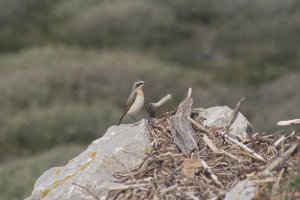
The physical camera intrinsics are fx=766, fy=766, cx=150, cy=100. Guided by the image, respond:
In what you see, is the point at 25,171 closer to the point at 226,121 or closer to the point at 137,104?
the point at 137,104

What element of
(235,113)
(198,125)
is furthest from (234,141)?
(235,113)

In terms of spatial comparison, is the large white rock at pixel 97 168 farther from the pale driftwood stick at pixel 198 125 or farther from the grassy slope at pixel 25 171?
the grassy slope at pixel 25 171

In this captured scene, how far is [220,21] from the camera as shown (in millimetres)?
73375

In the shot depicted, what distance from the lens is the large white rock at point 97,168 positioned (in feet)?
36.1

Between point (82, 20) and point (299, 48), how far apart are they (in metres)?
23.1

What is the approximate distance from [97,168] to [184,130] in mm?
1418

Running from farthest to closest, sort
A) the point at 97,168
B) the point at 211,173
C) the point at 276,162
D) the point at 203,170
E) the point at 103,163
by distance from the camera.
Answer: the point at 103,163, the point at 97,168, the point at 203,170, the point at 211,173, the point at 276,162

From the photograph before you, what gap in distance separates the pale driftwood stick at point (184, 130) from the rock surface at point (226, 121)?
17.7 inches

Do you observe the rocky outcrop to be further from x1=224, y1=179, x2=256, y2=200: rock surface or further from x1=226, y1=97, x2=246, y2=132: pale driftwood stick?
x1=224, y1=179, x2=256, y2=200: rock surface

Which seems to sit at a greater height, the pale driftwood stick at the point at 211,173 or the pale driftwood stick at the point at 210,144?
the pale driftwood stick at the point at 210,144

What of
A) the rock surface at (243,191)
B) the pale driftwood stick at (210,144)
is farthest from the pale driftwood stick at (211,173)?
the rock surface at (243,191)

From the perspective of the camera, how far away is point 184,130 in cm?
1150

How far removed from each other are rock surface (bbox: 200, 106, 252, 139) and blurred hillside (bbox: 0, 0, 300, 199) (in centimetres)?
1472

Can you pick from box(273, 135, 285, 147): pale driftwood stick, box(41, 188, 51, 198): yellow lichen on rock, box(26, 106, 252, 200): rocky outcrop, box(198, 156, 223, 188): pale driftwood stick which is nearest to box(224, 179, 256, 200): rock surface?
box(198, 156, 223, 188): pale driftwood stick
